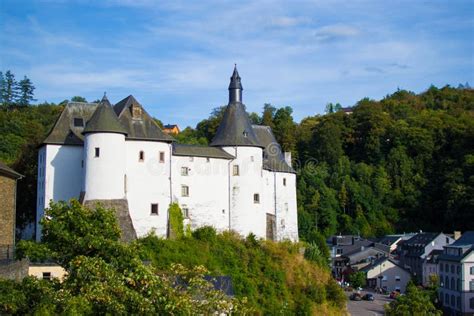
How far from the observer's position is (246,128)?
37.7m

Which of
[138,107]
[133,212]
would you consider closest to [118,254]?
[133,212]

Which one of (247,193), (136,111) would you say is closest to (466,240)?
(247,193)

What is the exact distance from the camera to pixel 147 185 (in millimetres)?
32719

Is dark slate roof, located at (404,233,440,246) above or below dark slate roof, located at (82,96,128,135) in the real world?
below

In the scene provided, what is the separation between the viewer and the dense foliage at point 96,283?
13953mm

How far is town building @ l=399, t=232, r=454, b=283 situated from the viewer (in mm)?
59656

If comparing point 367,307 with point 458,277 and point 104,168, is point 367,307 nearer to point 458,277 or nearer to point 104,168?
point 458,277

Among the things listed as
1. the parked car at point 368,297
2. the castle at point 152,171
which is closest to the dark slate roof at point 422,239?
the parked car at point 368,297

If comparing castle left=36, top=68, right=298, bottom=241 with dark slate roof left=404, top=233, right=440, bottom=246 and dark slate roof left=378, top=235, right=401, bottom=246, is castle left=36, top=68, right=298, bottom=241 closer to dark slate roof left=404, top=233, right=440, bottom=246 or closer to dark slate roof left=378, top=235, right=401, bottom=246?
dark slate roof left=404, top=233, right=440, bottom=246

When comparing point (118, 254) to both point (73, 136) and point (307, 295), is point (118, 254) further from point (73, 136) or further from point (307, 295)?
point (307, 295)

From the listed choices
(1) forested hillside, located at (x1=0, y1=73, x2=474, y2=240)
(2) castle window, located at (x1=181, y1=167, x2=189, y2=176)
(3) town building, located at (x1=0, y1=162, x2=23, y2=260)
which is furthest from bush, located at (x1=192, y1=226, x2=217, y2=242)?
(1) forested hillside, located at (x1=0, y1=73, x2=474, y2=240)

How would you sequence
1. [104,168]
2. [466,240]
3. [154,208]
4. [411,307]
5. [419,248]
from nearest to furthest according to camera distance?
[104,168], [154,208], [411,307], [466,240], [419,248]

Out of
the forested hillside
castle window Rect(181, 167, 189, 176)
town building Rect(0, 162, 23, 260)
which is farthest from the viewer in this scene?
the forested hillside

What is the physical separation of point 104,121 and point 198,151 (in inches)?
237
